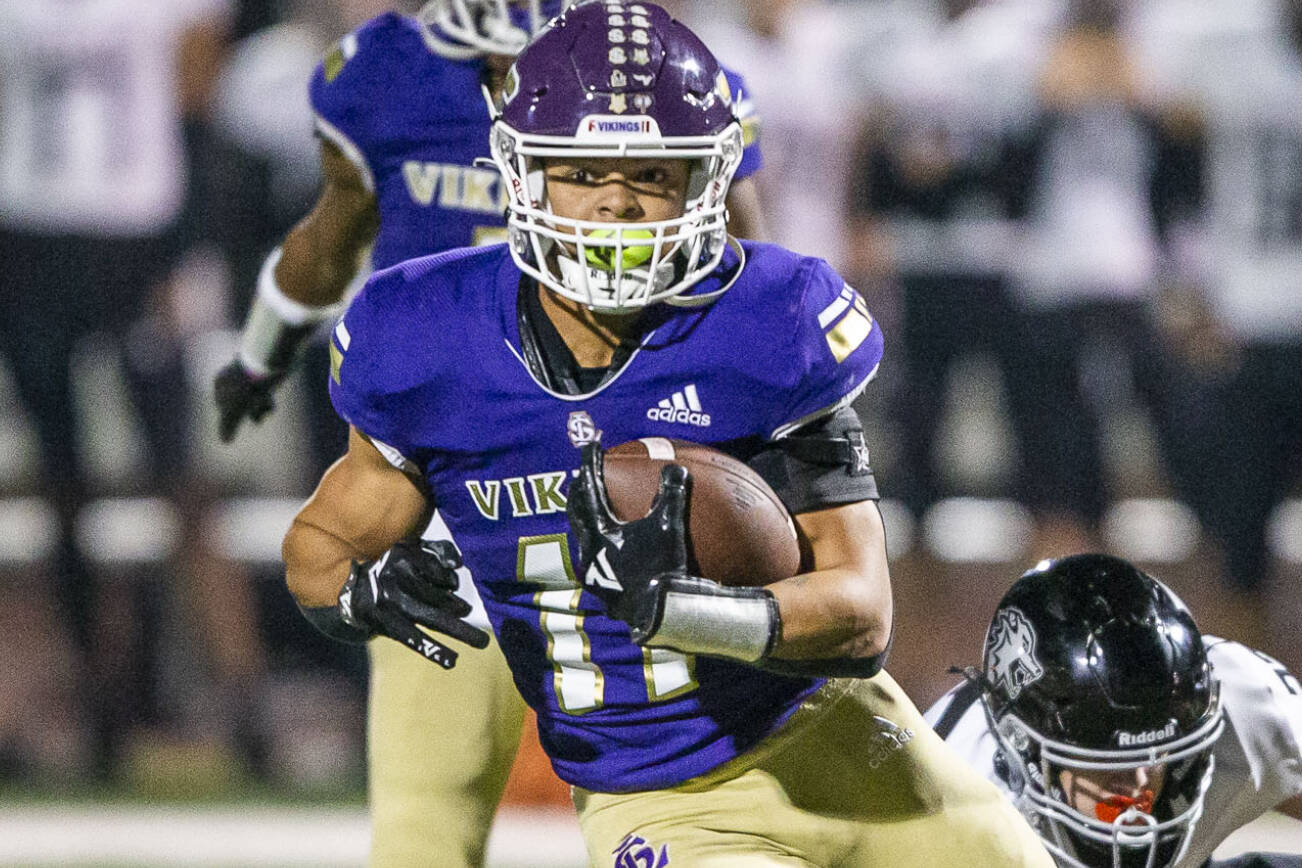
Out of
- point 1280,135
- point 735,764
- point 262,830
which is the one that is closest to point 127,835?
point 262,830

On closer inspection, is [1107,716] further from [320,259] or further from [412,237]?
[320,259]

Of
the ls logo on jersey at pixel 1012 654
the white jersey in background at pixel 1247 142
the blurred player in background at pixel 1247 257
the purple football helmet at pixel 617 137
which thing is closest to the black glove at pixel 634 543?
the purple football helmet at pixel 617 137

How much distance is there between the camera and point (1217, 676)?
9.14 feet

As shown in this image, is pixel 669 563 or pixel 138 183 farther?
pixel 138 183

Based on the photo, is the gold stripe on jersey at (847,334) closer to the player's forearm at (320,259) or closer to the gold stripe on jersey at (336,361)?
the gold stripe on jersey at (336,361)

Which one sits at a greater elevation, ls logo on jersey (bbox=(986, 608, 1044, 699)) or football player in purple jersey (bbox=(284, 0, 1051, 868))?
football player in purple jersey (bbox=(284, 0, 1051, 868))

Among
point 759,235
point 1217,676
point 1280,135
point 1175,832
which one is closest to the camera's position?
point 1175,832

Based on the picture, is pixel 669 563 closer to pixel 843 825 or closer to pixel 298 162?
pixel 843 825

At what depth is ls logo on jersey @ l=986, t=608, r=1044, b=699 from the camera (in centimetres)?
265

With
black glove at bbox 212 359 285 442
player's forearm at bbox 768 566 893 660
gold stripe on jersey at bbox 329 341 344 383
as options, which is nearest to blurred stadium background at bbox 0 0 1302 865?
black glove at bbox 212 359 285 442

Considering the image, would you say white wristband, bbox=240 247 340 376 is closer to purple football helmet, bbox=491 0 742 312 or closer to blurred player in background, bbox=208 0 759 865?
blurred player in background, bbox=208 0 759 865

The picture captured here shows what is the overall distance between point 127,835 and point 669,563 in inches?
121

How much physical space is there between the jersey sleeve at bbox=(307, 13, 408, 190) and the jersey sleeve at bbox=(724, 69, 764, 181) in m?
0.62

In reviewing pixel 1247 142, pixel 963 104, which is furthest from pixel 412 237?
pixel 1247 142
